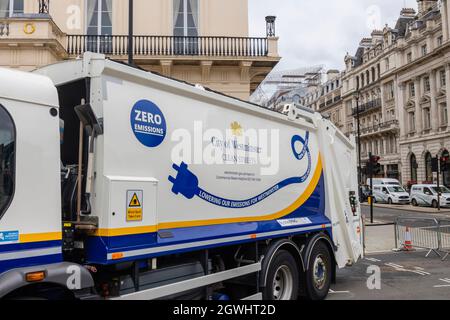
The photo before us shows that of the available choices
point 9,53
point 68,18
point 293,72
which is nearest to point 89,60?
point 9,53

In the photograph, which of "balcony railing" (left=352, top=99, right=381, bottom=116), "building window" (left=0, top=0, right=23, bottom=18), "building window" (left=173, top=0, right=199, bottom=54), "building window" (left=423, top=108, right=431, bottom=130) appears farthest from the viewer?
"balcony railing" (left=352, top=99, right=381, bottom=116)

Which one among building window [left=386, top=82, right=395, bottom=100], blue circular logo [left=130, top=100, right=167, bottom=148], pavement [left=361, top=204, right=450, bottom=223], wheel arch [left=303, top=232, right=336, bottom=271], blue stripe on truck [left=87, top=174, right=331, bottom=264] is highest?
building window [left=386, top=82, right=395, bottom=100]

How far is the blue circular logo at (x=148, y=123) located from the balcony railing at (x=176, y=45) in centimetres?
1043

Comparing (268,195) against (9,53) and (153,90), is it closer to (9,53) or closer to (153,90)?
(153,90)

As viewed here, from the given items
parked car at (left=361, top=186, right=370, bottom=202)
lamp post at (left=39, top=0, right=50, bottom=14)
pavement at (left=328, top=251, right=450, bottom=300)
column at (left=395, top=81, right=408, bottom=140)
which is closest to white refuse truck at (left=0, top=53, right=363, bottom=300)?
pavement at (left=328, top=251, right=450, bottom=300)

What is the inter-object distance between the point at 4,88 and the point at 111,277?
1.91m

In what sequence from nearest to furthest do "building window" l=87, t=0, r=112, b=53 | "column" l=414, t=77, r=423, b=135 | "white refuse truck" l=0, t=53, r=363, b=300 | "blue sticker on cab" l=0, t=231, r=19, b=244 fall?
"blue sticker on cab" l=0, t=231, r=19, b=244, "white refuse truck" l=0, t=53, r=363, b=300, "building window" l=87, t=0, r=112, b=53, "column" l=414, t=77, r=423, b=135

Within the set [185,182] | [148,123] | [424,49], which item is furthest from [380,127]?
[148,123]

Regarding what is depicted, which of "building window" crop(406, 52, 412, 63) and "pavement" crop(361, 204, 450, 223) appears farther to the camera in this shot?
"building window" crop(406, 52, 412, 63)

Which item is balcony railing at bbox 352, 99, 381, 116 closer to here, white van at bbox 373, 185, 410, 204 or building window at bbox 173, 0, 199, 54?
white van at bbox 373, 185, 410, 204

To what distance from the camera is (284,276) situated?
246 inches

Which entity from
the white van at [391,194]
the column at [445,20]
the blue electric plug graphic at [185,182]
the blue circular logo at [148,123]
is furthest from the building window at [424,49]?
the blue circular logo at [148,123]

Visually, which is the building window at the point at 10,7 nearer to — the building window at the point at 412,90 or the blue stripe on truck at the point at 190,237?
the blue stripe on truck at the point at 190,237

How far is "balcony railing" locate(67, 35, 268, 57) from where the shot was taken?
14547mm
